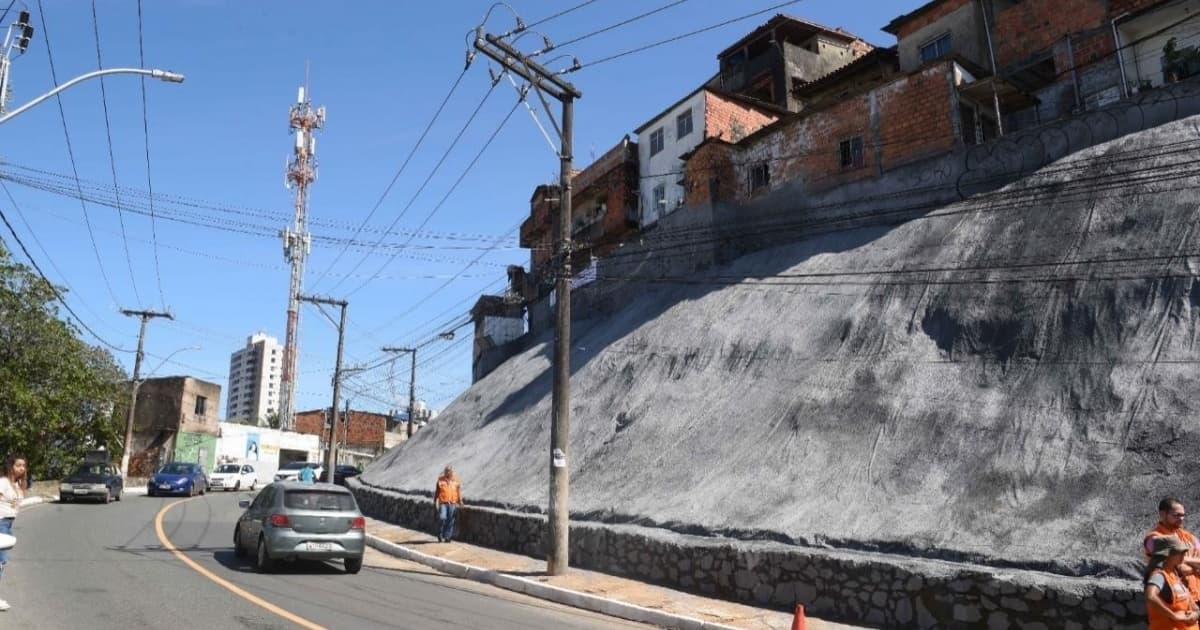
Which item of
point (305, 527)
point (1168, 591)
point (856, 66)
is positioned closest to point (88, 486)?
point (305, 527)

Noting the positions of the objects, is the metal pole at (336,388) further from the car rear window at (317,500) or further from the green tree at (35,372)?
the car rear window at (317,500)

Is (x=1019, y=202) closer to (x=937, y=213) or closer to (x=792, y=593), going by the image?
(x=937, y=213)

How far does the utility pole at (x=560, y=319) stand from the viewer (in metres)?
12.5

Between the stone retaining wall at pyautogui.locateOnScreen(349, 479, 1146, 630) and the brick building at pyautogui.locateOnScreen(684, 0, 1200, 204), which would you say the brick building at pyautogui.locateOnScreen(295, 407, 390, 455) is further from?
the stone retaining wall at pyautogui.locateOnScreen(349, 479, 1146, 630)

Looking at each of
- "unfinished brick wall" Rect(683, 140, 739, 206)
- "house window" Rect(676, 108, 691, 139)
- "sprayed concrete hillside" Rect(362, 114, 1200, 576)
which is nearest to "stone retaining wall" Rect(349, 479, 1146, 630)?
"sprayed concrete hillside" Rect(362, 114, 1200, 576)

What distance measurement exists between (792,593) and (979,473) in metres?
3.35

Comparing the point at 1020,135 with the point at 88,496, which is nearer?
the point at 1020,135

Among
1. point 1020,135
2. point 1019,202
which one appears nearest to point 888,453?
point 1019,202

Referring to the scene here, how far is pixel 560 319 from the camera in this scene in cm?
1360

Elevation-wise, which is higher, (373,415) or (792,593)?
(373,415)

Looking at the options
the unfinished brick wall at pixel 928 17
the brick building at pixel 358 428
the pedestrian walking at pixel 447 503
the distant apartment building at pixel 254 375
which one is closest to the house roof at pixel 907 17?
the unfinished brick wall at pixel 928 17

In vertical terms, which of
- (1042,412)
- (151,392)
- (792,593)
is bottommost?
(792,593)

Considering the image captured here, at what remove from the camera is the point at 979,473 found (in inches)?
422

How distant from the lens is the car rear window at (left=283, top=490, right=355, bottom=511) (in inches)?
476
